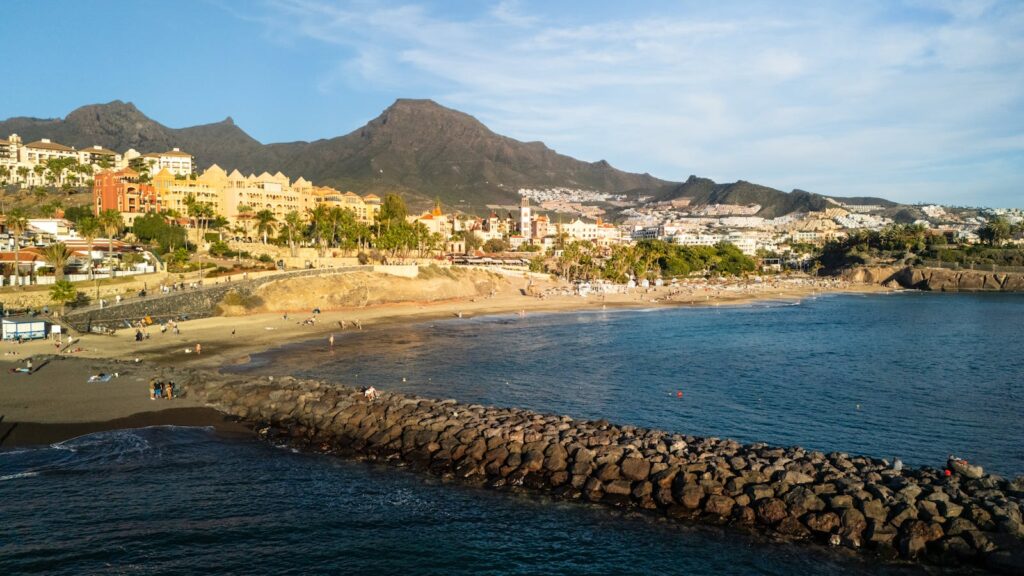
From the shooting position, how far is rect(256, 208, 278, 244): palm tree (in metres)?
96.1

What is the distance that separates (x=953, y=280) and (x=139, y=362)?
14789 cm

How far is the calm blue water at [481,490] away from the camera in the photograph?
54.1ft

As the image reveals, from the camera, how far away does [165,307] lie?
186ft

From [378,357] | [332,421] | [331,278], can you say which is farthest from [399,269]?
[332,421]

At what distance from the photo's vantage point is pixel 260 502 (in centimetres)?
1966

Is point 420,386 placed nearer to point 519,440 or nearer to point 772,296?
point 519,440

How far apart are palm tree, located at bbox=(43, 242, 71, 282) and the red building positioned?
3350 cm

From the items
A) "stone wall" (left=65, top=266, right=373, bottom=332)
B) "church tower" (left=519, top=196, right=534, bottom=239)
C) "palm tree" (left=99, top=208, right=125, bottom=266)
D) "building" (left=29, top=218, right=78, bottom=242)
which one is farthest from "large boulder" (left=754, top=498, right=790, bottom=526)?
"church tower" (left=519, top=196, right=534, bottom=239)

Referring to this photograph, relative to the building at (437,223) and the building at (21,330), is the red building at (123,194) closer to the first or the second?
the building at (437,223)

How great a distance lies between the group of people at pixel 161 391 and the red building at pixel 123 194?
76.6 m

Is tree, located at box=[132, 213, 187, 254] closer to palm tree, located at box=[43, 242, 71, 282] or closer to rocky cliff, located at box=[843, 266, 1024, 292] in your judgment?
palm tree, located at box=[43, 242, 71, 282]

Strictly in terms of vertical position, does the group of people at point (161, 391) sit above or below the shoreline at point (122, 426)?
above

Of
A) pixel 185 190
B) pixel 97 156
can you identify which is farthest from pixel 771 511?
pixel 97 156

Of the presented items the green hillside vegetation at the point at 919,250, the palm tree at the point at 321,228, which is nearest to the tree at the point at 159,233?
the palm tree at the point at 321,228
